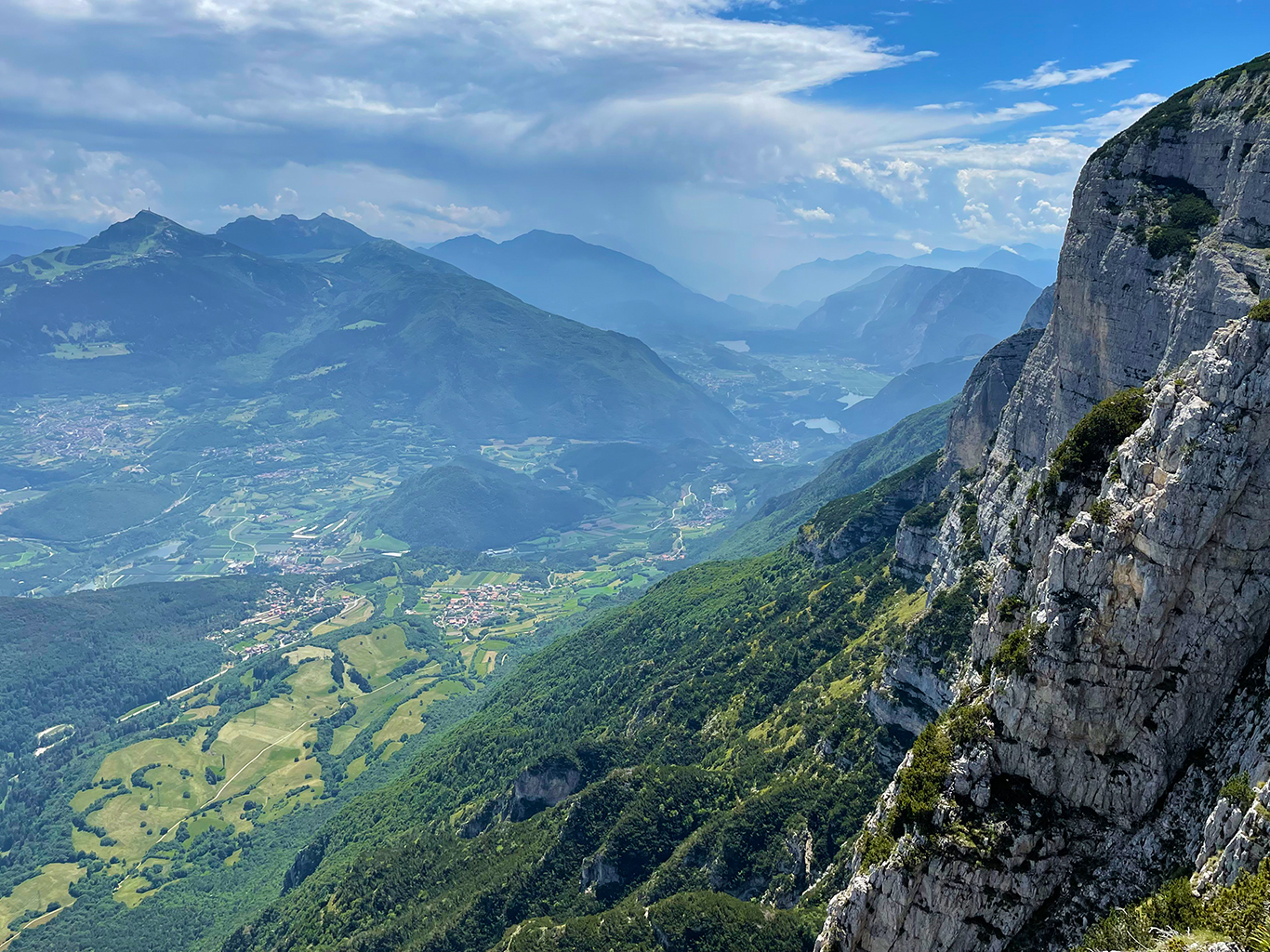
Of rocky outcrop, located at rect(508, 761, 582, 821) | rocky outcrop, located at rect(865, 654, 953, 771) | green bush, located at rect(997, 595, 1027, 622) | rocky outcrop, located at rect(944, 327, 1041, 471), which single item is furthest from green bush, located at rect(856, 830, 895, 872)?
rocky outcrop, located at rect(508, 761, 582, 821)

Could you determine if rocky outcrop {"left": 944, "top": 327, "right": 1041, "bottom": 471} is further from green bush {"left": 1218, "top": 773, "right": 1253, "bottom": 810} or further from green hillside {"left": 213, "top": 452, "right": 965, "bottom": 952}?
green bush {"left": 1218, "top": 773, "right": 1253, "bottom": 810}

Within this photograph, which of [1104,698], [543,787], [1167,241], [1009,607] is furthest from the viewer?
[543,787]

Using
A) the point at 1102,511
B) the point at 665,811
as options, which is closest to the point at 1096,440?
the point at 1102,511

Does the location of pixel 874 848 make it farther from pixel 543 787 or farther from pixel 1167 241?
pixel 543 787

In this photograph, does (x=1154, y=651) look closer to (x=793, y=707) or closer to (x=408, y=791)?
(x=793, y=707)

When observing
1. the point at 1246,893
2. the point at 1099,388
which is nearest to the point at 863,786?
the point at 1099,388

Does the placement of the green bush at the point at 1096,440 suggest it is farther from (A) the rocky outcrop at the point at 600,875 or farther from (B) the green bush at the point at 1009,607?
(A) the rocky outcrop at the point at 600,875

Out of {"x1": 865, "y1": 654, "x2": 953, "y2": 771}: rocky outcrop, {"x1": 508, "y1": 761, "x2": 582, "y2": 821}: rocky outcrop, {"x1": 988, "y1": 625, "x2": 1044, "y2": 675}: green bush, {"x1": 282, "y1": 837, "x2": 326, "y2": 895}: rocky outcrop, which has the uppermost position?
{"x1": 988, "y1": 625, "x2": 1044, "y2": 675}: green bush

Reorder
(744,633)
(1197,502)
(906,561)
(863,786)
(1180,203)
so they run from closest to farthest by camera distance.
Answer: (1197,502)
(1180,203)
(863,786)
(906,561)
(744,633)
